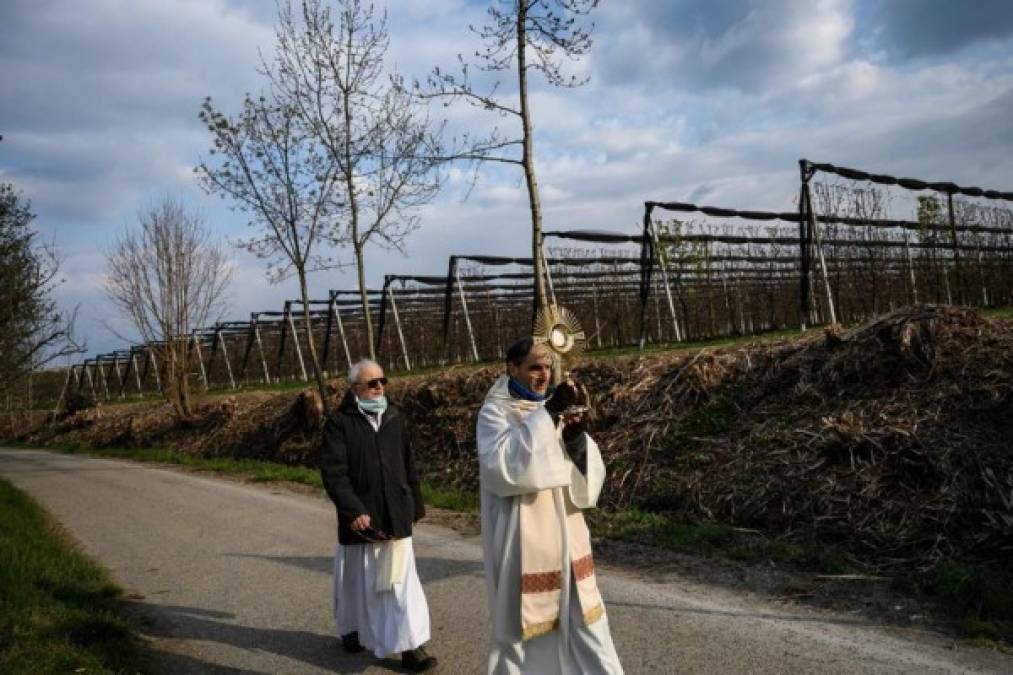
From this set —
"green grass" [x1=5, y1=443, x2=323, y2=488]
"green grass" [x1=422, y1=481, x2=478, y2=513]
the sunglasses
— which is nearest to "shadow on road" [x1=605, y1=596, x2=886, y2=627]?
the sunglasses

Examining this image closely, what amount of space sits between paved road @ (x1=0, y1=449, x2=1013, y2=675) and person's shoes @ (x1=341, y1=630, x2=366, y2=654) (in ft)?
0.25

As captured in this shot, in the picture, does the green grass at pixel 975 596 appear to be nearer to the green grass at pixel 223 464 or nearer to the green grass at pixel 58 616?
the green grass at pixel 58 616

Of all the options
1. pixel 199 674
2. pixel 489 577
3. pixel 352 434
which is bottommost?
pixel 199 674

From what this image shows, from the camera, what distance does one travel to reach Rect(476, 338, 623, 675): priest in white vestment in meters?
3.88

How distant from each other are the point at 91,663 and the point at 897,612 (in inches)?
208

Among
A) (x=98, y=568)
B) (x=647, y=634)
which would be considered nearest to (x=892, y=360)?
(x=647, y=634)

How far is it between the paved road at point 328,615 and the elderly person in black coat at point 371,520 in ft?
0.82

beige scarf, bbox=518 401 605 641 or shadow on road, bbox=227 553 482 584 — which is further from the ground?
beige scarf, bbox=518 401 605 641

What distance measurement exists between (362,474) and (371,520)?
1.05ft

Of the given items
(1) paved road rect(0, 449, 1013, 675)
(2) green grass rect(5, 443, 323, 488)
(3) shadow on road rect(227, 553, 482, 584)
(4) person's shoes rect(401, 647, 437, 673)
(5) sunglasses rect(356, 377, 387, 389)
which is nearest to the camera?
(1) paved road rect(0, 449, 1013, 675)

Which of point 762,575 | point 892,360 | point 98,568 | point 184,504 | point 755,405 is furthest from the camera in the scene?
point 184,504

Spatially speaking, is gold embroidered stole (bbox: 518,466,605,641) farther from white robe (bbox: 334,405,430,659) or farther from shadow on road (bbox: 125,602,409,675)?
shadow on road (bbox: 125,602,409,675)

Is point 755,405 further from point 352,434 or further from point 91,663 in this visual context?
point 91,663

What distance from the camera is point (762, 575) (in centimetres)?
655
